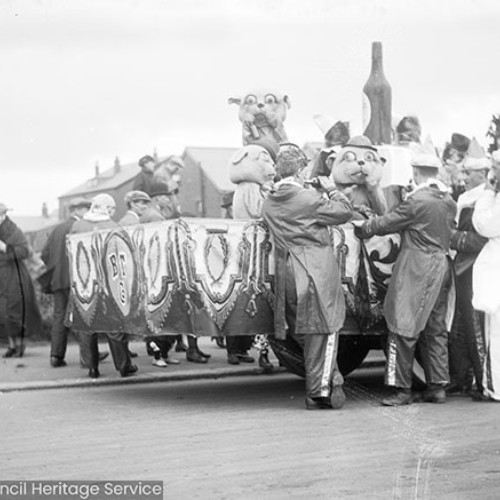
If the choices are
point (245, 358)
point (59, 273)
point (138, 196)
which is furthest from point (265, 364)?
point (59, 273)

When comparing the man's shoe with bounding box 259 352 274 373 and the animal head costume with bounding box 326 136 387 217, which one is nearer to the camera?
the animal head costume with bounding box 326 136 387 217

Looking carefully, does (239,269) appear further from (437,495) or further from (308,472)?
(437,495)

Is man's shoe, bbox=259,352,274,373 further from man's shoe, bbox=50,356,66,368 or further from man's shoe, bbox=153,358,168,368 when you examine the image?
man's shoe, bbox=50,356,66,368

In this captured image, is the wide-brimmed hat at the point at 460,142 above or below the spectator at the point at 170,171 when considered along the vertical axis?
above

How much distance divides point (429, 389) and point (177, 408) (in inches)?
75.7

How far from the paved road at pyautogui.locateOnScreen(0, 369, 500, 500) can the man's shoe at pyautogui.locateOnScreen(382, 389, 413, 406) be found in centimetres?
11

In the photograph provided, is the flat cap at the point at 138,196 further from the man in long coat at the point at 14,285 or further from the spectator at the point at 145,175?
the man in long coat at the point at 14,285

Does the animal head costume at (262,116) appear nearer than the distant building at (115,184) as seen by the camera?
Yes

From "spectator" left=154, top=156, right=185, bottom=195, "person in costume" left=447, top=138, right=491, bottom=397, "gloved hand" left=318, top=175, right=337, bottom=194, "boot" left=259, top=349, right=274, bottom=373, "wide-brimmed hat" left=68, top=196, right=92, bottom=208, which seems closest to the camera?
"gloved hand" left=318, top=175, right=337, bottom=194

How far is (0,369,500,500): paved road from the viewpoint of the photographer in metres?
5.86

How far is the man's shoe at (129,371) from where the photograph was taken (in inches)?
428

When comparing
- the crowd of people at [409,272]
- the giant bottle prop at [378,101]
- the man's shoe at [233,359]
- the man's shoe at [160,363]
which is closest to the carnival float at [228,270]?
the crowd of people at [409,272]

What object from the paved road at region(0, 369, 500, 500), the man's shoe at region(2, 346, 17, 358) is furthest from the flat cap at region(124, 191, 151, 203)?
the paved road at region(0, 369, 500, 500)

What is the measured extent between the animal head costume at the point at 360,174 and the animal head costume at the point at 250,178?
0.57 metres
